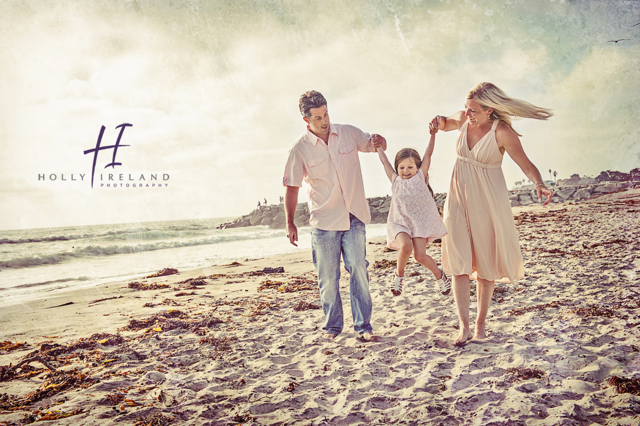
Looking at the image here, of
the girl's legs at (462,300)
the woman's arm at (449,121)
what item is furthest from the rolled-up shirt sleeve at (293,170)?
the girl's legs at (462,300)

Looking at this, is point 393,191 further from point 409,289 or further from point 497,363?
point 409,289

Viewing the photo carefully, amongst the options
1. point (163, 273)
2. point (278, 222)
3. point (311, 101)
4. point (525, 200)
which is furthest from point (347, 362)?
point (525, 200)

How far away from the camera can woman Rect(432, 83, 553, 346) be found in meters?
2.83

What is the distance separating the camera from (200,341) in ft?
12.0

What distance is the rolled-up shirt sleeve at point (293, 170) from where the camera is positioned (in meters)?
→ 3.45

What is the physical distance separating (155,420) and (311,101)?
101 inches

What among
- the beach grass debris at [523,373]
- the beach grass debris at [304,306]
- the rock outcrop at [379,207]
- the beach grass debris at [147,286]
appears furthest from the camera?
the rock outcrop at [379,207]

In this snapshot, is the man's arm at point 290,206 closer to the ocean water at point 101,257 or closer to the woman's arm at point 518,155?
→ the woman's arm at point 518,155

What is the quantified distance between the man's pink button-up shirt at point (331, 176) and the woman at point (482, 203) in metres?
0.82

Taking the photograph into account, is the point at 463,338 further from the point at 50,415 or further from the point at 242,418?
the point at 50,415

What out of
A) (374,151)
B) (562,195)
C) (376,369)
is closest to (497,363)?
(376,369)

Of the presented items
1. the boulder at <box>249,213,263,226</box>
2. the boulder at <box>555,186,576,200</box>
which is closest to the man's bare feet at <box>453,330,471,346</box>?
the boulder at <box>249,213,263,226</box>

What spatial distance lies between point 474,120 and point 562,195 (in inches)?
1259

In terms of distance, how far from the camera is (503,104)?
278 centimetres
